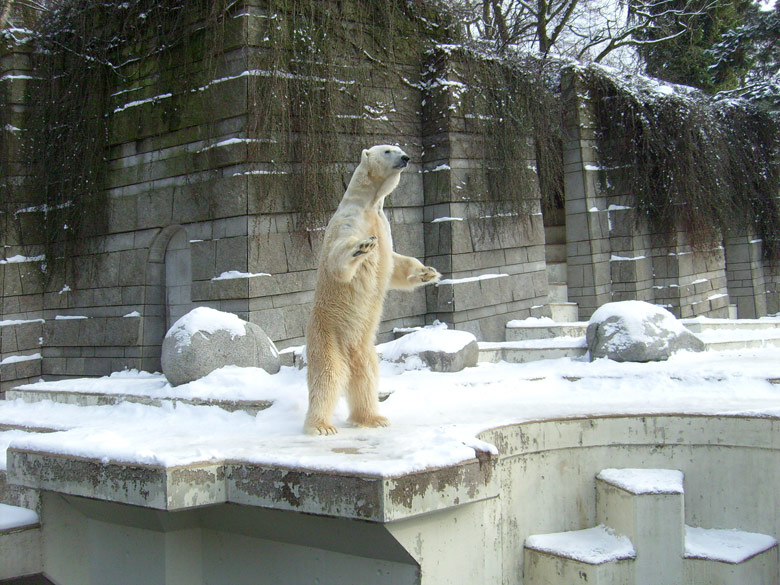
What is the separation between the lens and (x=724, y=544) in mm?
4246

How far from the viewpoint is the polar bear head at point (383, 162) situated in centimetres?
429

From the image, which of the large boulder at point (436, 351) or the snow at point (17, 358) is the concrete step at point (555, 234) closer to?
the large boulder at point (436, 351)

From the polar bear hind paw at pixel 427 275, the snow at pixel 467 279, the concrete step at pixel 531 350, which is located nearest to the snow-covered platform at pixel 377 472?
the polar bear hind paw at pixel 427 275

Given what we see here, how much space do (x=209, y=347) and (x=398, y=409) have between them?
1.77 meters

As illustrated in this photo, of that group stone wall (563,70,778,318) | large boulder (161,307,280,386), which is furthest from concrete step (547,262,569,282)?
large boulder (161,307,280,386)

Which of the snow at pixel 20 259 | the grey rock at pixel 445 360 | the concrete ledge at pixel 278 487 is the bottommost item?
the concrete ledge at pixel 278 487

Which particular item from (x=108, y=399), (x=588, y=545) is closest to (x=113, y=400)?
(x=108, y=399)

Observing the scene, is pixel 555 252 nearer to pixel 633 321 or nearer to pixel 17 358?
pixel 633 321

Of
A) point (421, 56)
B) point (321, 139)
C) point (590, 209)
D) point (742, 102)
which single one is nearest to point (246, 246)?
point (321, 139)

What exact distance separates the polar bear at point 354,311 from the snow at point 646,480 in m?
1.37

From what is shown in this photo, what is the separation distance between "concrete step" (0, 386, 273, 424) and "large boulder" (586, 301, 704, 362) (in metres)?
3.23

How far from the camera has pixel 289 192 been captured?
7527 mm

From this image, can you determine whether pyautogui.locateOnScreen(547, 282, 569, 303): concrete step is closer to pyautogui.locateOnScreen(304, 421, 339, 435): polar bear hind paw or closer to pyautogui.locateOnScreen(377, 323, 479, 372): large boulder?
pyautogui.locateOnScreen(377, 323, 479, 372): large boulder

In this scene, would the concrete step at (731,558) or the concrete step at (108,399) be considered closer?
the concrete step at (731,558)
